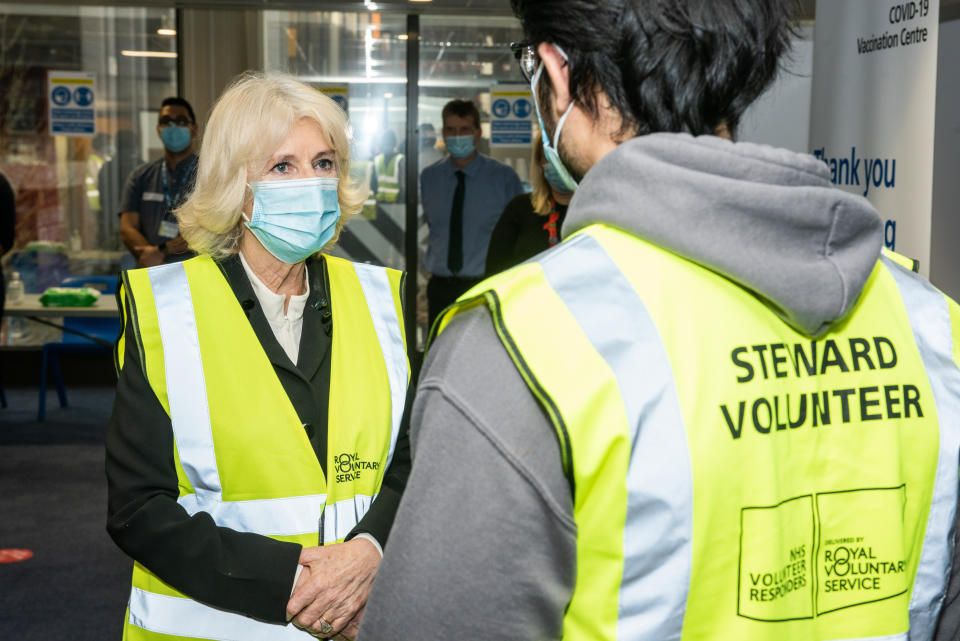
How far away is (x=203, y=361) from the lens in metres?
1.65

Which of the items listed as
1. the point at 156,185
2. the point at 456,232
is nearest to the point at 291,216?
the point at 156,185

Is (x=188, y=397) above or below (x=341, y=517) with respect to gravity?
above

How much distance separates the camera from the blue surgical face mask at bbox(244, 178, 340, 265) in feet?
6.22

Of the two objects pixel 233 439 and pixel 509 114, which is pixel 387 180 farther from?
pixel 233 439

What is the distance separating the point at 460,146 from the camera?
22.2 feet

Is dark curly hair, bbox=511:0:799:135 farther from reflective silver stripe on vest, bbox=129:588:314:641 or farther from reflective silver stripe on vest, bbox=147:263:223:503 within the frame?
reflective silver stripe on vest, bbox=129:588:314:641

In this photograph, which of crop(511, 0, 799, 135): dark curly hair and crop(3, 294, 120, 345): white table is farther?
crop(3, 294, 120, 345): white table

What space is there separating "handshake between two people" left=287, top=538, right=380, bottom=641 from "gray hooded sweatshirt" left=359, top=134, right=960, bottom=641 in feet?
2.50

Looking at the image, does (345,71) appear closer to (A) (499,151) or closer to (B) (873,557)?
(A) (499,151)

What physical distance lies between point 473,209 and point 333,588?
5.34 meters

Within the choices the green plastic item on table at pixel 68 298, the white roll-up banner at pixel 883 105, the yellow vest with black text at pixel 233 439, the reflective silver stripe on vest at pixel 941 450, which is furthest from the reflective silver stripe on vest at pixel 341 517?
the green plastic item on table at pixel 68 298

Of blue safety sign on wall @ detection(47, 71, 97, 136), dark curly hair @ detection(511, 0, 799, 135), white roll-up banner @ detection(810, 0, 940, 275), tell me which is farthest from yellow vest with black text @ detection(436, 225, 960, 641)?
blue safety sign on wall @ detection(47, 71, 97, 136)

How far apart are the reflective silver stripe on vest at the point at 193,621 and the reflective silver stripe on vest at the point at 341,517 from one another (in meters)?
0.17

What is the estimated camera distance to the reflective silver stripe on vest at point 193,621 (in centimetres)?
162
